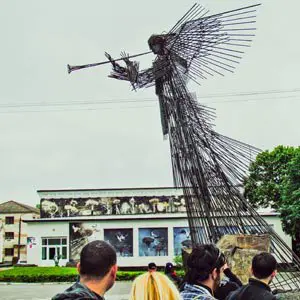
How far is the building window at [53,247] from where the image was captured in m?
38.7

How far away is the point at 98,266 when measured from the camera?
89.4 inches

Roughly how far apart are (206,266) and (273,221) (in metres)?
35.9

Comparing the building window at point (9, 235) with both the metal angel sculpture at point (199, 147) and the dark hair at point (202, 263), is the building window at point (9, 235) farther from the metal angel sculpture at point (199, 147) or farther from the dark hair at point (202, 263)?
the dark hair at point (202, 263)

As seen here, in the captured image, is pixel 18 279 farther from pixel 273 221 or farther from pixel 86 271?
pixel 86 271

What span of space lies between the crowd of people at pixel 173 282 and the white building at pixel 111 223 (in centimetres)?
3366

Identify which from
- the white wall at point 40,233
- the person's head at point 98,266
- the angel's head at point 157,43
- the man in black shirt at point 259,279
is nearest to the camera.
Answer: the person's head at point 98,266

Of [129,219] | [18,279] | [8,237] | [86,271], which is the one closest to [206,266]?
[86,271]

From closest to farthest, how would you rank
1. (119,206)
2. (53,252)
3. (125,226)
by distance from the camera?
(125,226) < (119,206) < (53,252)

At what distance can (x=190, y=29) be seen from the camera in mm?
8703

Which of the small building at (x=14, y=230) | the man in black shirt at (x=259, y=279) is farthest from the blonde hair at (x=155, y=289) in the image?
the small building at (x=14, y=230)

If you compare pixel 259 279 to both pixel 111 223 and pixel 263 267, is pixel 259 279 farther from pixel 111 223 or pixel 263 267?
pixel 111 223

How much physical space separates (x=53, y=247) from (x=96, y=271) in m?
38.0

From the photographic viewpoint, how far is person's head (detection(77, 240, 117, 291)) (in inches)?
89.3

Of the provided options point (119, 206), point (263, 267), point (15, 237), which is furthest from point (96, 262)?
point (15, 237)
